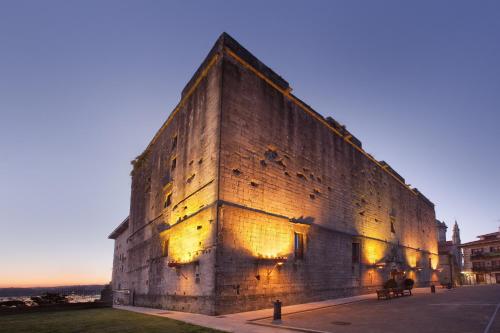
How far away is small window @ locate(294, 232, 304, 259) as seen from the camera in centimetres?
1922

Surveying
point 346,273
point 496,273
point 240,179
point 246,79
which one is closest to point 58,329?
point 240,179

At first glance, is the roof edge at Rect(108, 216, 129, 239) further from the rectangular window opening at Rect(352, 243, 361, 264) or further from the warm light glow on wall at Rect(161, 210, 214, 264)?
the rectangular window opening at Rect(352, 243, 361, 264)

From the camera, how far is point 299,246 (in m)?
19.6

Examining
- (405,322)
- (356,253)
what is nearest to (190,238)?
(405,322)

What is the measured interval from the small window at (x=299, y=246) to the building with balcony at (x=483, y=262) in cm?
5369

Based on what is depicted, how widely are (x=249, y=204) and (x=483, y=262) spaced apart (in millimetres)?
61355

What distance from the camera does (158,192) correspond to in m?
25.9

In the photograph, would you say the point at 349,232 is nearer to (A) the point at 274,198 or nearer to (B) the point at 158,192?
(A) the point at 274,198

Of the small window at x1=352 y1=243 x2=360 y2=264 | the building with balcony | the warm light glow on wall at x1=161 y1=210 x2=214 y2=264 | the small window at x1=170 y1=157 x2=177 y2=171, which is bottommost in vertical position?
the building with balcony

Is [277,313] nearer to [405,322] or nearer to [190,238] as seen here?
[405,322]

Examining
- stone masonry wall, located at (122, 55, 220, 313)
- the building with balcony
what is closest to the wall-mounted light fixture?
stone masonry wall, located at (122, 55, 220, 313)

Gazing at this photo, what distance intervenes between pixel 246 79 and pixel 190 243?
32.3ft

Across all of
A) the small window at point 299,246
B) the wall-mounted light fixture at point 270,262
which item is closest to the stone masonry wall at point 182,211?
the wall-mounted light fixture at point 270,262

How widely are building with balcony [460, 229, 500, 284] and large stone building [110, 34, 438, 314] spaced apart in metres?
40.4
